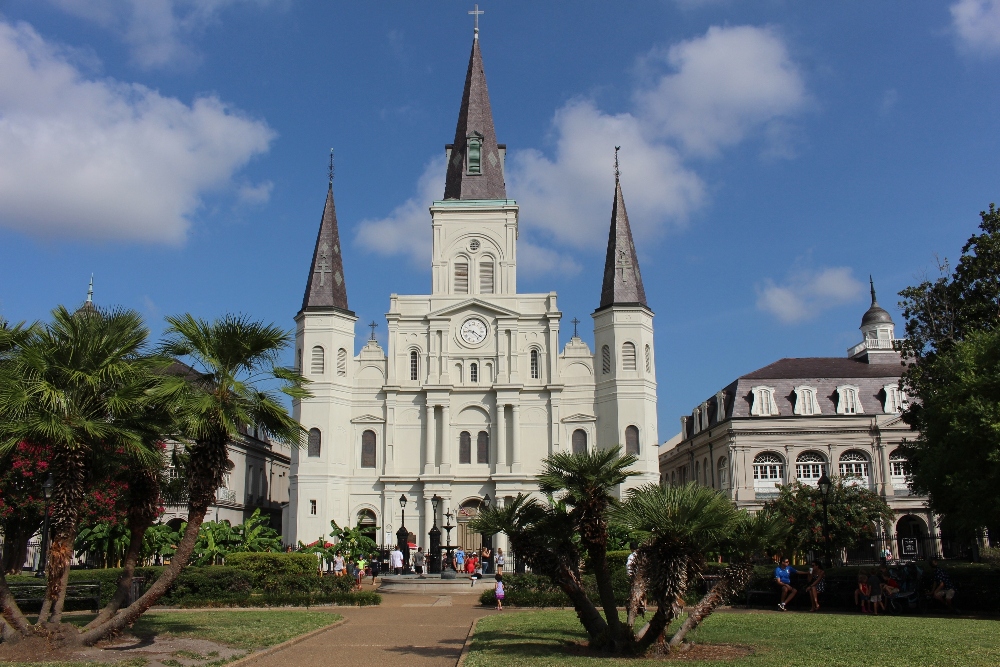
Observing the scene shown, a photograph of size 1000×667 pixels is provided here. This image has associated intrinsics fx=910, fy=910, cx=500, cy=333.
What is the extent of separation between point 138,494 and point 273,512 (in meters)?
47.1

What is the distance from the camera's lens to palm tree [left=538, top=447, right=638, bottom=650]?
553 inches

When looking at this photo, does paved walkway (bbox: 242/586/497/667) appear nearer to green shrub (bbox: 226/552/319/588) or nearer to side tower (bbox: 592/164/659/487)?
green shrub (bbox: 226/552/319/588)

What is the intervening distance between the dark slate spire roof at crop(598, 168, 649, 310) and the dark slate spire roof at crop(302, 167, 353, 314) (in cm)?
1554

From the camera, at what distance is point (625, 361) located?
171ft

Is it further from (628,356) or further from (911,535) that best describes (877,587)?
(911,535)

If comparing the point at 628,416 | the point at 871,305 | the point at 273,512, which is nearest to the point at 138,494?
the point at 628,416

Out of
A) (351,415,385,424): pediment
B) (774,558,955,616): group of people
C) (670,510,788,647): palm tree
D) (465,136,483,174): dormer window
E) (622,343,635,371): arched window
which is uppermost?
(465,136,483,174): dormer window

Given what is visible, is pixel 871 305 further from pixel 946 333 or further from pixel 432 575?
pixel 432 575

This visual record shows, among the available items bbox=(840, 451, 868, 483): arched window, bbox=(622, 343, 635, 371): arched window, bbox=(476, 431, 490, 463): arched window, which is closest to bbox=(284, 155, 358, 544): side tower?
bbox=(476, 431, 490, 463): arched window

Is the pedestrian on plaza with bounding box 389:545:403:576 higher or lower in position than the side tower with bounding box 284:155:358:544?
lower

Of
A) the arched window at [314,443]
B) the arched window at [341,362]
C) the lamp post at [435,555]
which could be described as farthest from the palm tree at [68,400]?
the arched window at [341,362]

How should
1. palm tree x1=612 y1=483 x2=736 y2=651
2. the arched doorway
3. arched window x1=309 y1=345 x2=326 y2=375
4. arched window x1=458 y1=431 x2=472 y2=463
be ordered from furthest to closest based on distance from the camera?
arched window x1=458 y1=431 x2=472 y2=463 < arched window x1=309 y1=345 x2=326 y2=375 < the arched doorway < palm tree x1=612 y1=483 x2=736 y2=651

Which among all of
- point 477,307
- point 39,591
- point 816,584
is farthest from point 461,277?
point 816,584

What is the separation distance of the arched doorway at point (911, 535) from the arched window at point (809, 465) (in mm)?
5286
